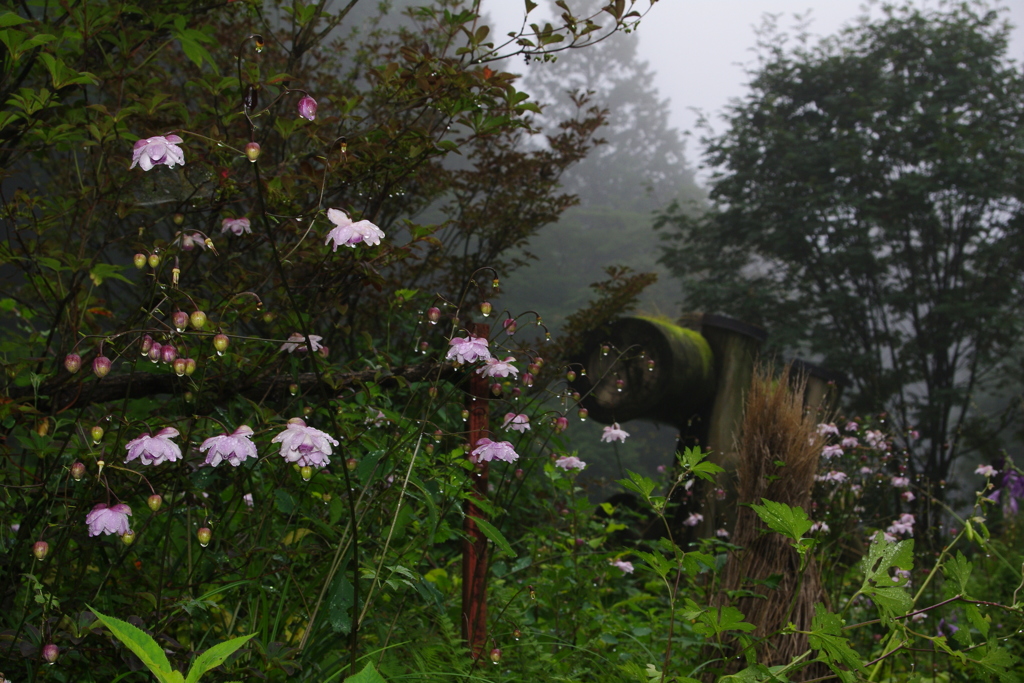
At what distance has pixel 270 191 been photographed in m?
1.91

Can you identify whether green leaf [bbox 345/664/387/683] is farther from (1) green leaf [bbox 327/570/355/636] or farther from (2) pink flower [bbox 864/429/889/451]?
(2) pink flower [bbox 864/429/889/451]

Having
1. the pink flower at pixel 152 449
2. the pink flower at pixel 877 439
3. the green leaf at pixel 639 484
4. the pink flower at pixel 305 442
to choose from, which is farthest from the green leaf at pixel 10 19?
the pink flower at pixel 877 439

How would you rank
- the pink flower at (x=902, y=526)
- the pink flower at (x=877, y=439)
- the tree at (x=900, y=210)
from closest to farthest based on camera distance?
the pink flower at (x=902, y=526), the pink flower at (x=877, y=439), the tree at (x=900, y=210)

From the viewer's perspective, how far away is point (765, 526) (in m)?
2.15

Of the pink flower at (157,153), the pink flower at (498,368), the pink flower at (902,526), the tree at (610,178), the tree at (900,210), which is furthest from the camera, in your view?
the tree at (610,178)

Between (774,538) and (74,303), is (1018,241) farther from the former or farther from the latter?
(74,303)

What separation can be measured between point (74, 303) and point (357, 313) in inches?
63.0

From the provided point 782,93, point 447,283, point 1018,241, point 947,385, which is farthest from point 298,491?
point 782,93

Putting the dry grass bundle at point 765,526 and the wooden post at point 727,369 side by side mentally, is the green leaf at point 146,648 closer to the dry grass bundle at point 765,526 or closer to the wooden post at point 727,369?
the dry grass bundle at point 765,526

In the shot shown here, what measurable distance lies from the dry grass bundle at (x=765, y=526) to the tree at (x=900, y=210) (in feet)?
26.4

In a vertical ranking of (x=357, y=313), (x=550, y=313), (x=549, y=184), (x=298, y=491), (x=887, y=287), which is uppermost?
(x=550, y=313)

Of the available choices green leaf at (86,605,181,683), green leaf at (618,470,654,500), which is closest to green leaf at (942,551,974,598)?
green leaf at (618,470,654,500)

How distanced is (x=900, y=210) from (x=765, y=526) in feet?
31.8

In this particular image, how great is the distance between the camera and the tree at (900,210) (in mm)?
9625
